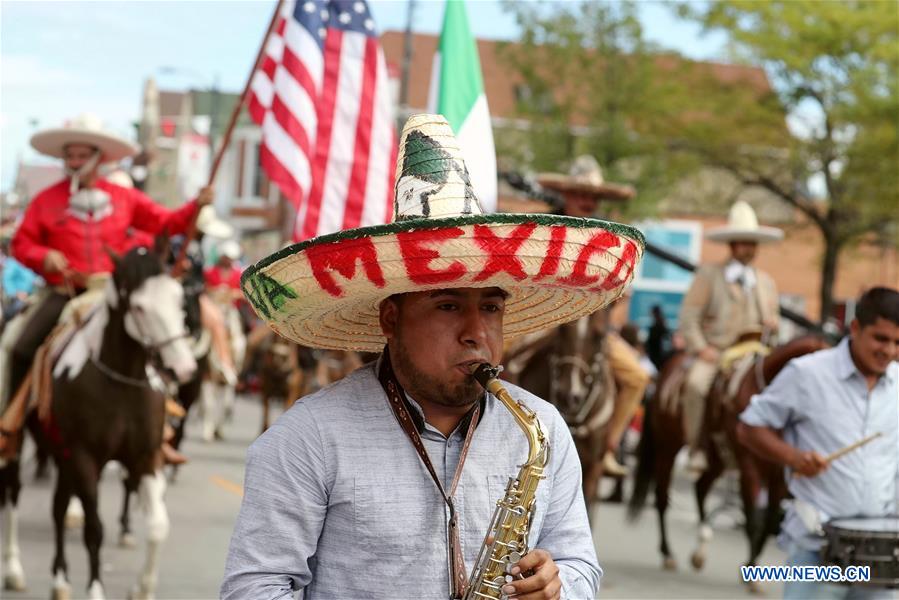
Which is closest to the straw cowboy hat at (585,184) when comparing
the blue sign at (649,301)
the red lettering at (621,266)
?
the red lettering at (621,266)

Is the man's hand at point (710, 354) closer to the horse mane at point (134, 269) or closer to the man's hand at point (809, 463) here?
the horse mane at point (134, 269)

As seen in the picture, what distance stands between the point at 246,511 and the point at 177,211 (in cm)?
620

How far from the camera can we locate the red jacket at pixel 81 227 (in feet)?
29.9

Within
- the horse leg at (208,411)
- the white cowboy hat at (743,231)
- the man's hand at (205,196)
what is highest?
the man's hand at (205,196)

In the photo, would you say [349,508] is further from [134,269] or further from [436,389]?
[134,269]

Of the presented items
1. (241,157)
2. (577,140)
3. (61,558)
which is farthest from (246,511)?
(241,157)

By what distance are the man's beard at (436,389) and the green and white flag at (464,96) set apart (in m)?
4.93

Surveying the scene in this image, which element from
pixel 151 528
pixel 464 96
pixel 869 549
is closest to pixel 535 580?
pixel 869 549

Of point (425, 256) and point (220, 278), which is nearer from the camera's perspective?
point (425, 256)

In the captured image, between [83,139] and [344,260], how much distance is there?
707cm

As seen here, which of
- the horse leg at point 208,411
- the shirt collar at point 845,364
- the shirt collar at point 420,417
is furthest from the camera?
the horse leg at point 208,411

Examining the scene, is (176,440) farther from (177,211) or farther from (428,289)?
(428,289)

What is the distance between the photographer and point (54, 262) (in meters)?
8.85

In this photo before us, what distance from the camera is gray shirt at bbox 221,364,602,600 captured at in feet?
10.2
